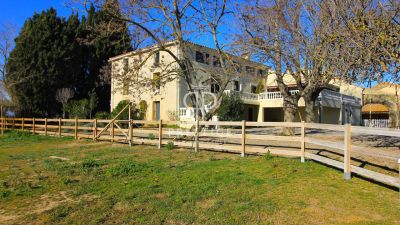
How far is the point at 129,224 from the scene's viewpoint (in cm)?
446

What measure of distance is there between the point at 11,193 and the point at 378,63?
31.4 feet

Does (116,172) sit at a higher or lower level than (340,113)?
lower

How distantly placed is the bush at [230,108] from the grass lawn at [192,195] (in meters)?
14.9

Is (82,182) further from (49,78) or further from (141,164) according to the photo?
(49,78)

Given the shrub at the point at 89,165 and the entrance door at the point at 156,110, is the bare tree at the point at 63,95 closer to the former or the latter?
the entrance door at the point at 156,110

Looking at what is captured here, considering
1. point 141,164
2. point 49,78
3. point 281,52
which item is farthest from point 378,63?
point 49,78

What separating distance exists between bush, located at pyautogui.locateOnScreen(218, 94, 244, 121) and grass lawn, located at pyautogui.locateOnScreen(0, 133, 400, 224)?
1491 centimetres

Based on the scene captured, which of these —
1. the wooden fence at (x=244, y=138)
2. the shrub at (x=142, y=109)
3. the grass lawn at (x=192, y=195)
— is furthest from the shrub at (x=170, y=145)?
the shrub at (x=142, y=109)

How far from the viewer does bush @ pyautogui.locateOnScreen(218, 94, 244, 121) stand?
78.5ft

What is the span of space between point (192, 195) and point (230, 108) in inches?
744

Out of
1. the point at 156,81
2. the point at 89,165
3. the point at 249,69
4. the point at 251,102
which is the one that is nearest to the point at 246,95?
the point at 251,102

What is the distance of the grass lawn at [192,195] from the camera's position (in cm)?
473

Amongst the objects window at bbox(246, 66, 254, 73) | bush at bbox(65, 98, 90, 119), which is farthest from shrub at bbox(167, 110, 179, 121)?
window at bbox(246, 66, 254, 73)

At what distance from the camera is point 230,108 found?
24.4m
